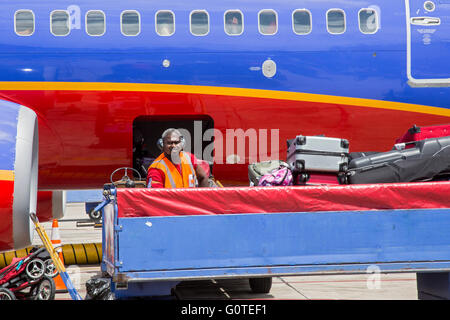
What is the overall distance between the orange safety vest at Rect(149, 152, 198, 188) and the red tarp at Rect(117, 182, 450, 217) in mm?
1652

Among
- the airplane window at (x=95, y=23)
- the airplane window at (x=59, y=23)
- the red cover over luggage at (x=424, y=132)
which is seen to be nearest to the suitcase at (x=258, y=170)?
the red cover over luggage at (x=424, y=132)

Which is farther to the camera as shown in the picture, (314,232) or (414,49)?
(414,49)

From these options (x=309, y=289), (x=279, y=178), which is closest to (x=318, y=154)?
(x=279, y=178)

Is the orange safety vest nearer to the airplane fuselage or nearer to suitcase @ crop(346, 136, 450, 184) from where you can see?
suitcase @ crop(346, 136, 450, 184)

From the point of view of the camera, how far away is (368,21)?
10117 millimetres

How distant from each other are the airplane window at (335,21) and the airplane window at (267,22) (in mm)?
811

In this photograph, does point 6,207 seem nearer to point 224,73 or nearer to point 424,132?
point 224,73

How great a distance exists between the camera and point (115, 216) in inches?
239

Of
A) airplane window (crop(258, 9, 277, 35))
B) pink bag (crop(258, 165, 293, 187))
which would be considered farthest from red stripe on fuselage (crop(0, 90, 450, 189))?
pink bag (crop(258, 165, 293, 187))
